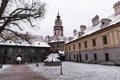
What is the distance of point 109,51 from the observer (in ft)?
73.7

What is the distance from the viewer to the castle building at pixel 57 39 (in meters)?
61.1

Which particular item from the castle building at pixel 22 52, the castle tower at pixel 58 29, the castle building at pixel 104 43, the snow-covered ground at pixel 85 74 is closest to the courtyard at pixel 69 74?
the snow-covered ground at pixel 85 74

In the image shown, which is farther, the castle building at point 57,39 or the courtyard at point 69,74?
the castle building at point 57,39

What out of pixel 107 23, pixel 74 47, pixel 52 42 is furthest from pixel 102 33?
pixel 52 42

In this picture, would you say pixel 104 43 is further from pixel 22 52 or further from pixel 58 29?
pixel 58 29

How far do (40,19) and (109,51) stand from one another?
51.1 ft

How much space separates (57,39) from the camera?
2496 inches

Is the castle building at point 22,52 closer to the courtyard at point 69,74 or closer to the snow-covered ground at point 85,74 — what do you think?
the courtyard at point 69,74

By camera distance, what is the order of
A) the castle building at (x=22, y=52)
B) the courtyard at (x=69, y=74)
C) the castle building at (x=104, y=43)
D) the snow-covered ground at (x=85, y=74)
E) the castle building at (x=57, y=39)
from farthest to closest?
the castle building at (x=57, y=39), the castle building at (x=22, y=52), the castle building at (x=104, y=43), the courtyard at (x=69, y=74), the snow-covered ground at (x=85, y=74)

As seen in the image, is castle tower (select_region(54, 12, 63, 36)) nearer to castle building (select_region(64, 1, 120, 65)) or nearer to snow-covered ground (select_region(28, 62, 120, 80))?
castle building (select_region(64, 1, 120, 65))

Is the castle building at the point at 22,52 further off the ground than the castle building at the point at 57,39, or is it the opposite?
the castle building at the point at 57,39

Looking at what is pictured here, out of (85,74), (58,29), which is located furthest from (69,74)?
(58,29)

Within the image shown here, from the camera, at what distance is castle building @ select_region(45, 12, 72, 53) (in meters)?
61.1

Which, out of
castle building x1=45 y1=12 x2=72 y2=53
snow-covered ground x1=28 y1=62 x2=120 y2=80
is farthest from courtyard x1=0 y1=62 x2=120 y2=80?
castle building x1=45 y1=12 x2=72 y2=53
